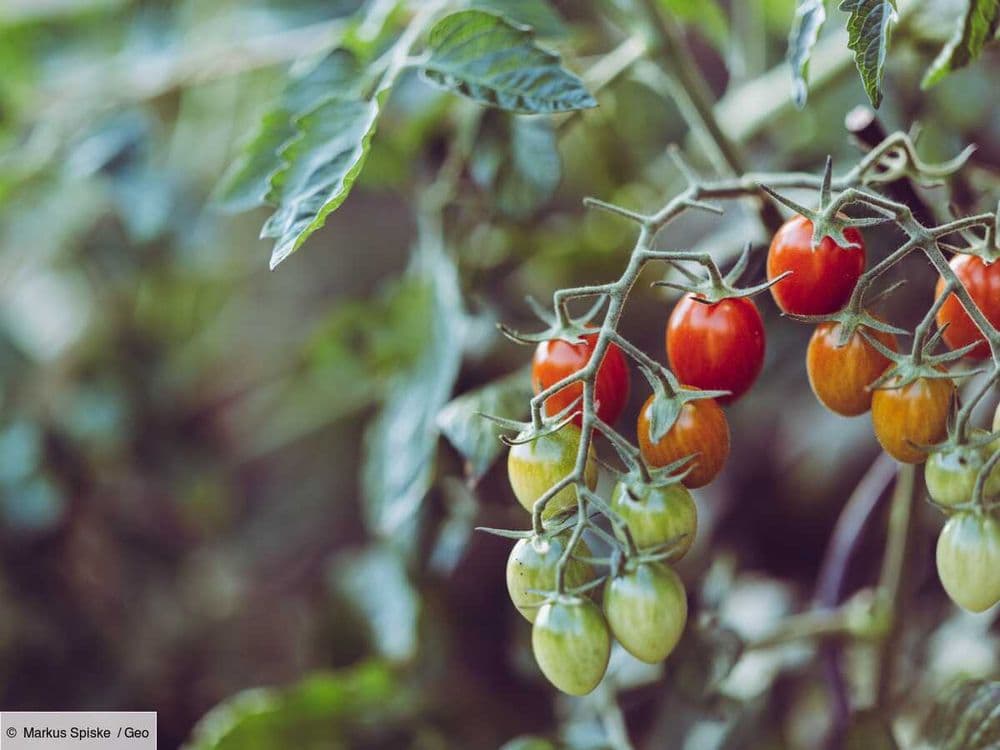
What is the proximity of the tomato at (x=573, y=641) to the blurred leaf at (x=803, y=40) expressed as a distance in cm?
26

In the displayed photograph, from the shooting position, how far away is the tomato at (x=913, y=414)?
459 millimetres

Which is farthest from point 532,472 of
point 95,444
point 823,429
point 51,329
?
point 51,329

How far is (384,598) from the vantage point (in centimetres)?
93

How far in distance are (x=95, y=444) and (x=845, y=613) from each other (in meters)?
0.84

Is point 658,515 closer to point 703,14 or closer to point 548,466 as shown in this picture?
point 548,466

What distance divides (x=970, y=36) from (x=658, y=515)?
0.89 ft

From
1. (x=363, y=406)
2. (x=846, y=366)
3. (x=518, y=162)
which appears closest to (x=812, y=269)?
(x=846, y=366)

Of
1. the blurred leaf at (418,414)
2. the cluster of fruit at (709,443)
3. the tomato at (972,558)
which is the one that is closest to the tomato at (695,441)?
the cluster of fruit at (709,443)

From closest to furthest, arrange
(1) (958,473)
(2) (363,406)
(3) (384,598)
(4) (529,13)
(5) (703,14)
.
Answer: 1. (1) (958,473)
2. (4) (529,13)
3. (5) (703,14)
4. (3) (384,598)
5. (2) (363,406)

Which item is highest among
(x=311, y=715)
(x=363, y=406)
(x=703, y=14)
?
(x=703, y=14)

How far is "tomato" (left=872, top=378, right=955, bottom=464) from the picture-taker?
0.46m

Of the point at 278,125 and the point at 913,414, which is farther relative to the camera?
the point at 278,125

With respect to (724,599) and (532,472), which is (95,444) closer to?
(724,599)

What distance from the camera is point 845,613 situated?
2.41ft
